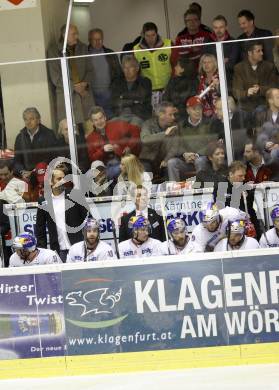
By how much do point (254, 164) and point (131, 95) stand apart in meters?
1.62

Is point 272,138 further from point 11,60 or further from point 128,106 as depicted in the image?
point 11,60

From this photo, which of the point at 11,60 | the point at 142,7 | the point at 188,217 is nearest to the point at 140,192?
the point at 188,217

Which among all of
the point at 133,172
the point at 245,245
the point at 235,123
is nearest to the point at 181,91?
the point at 235,123

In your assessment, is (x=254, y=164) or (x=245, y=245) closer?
(x=245, y=245)

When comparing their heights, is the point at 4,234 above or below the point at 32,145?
below

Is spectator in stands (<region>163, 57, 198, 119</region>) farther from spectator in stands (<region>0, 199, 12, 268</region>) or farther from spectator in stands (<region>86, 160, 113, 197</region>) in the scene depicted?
spectator in stands (<region>0, 199, 12, 268</region>)

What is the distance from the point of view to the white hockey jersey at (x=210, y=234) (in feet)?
40.5

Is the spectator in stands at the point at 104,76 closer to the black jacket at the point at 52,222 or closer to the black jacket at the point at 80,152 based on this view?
the black jacket at the point at 80,152

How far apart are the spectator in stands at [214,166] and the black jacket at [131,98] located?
0.86 metres

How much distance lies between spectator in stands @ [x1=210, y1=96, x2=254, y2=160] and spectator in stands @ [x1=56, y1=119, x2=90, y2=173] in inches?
59.1

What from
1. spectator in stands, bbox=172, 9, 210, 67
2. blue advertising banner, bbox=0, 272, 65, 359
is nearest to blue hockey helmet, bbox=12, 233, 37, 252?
blue advertising banner, bbox=0, 272, 65, 359

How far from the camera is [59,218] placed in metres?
13.2

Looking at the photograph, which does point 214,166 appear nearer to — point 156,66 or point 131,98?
point 131,98

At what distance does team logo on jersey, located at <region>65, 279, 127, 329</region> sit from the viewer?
37.7ft
